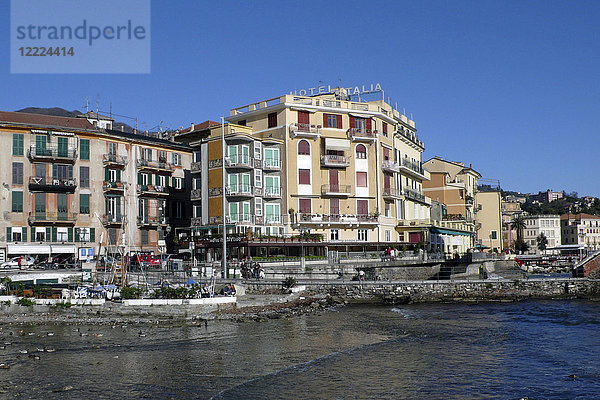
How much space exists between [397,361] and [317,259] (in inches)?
1551

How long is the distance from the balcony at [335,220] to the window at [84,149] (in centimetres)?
2476

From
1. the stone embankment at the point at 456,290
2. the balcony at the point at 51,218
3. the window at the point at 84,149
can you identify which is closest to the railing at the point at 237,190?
the window at the point at 84,149

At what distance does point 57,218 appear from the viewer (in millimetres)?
66000

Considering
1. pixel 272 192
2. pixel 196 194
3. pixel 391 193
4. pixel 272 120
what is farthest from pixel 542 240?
pixel 196 194

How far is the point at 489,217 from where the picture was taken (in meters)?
131

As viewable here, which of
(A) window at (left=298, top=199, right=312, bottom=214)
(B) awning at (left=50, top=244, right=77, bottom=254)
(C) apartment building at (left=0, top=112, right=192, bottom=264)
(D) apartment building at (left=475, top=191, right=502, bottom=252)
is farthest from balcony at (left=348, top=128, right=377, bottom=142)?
(D) apartment building at (left=475, top=191, right=502, bottom=252)

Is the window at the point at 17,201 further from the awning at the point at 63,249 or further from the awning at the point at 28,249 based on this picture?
the awning at the point at 63,249

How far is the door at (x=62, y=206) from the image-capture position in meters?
66.3

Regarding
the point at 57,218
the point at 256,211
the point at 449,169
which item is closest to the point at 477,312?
the point at 256,211

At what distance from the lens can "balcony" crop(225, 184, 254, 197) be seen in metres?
67.6

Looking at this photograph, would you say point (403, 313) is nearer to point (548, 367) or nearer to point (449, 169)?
point (548, 367)

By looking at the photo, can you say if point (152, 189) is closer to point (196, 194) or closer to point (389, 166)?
point (196, 194)

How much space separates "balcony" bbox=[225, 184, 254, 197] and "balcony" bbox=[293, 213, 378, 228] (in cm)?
664

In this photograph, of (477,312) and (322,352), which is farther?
(477,312)
